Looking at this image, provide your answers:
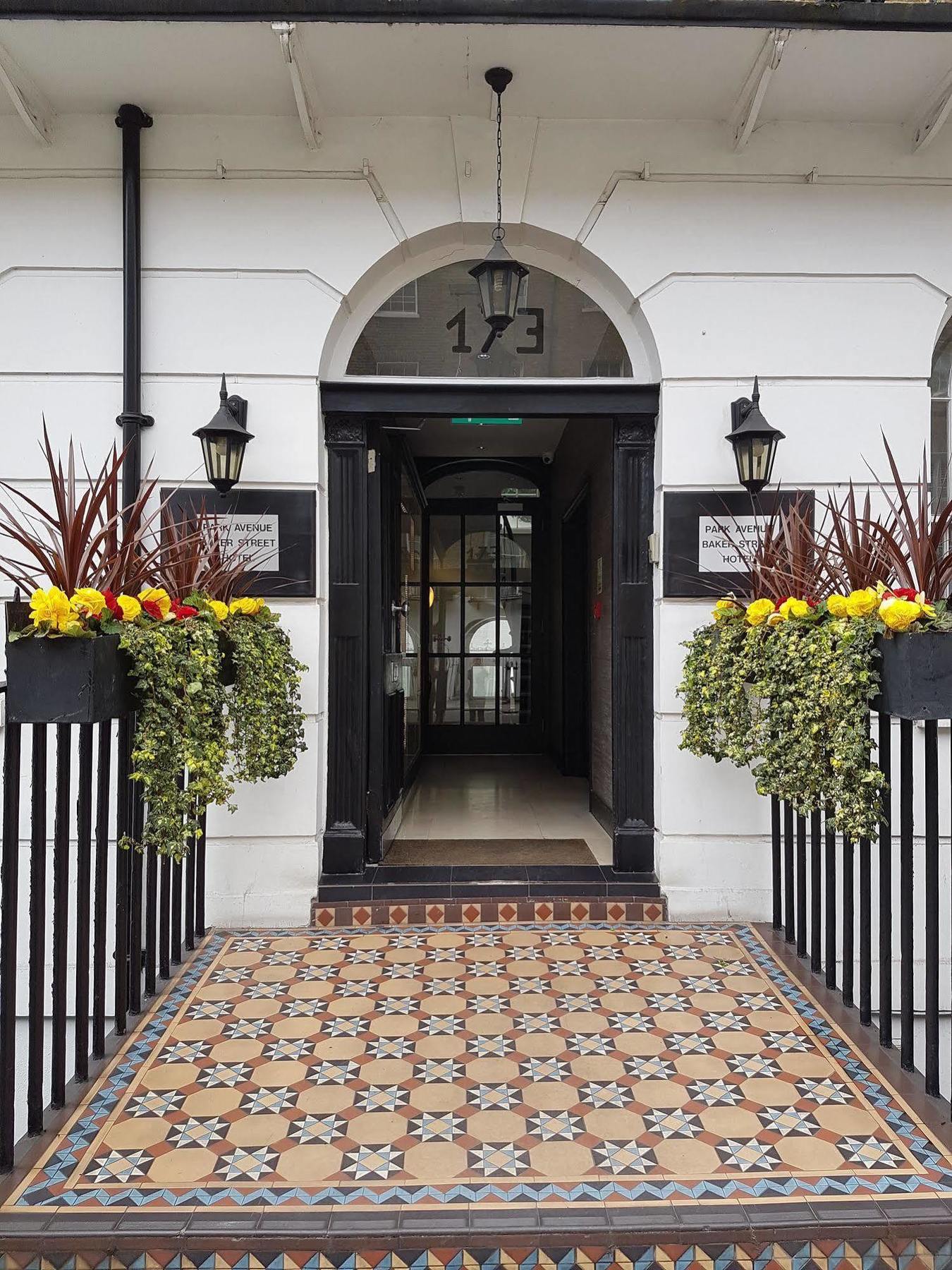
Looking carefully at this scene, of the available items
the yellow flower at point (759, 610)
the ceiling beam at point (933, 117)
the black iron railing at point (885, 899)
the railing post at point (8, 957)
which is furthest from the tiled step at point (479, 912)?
the ceiling beam at point (933, 117)

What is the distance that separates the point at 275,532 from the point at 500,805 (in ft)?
8.86

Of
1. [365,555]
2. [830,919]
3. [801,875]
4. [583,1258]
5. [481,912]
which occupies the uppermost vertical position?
[365,555]

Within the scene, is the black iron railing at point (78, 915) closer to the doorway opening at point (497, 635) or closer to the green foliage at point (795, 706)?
the doorway opening at point (497, 635)

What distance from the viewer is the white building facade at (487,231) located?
12.0 ft

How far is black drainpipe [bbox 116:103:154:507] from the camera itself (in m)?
3.58

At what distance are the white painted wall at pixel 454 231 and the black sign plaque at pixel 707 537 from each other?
0.31 feet

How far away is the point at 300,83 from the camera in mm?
3379

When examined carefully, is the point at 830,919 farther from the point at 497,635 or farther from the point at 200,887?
the point at 497,635

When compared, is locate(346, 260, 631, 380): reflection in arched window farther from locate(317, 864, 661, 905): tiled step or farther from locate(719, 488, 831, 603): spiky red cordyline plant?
locate(317, 864, 661, 905): tiled step

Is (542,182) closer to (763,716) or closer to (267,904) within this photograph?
(763,716)

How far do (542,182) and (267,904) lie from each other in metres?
3.58

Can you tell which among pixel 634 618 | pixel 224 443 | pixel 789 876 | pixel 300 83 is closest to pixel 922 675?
pixel 789 876

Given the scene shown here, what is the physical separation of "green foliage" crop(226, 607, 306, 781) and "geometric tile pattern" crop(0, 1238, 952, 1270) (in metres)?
1.56

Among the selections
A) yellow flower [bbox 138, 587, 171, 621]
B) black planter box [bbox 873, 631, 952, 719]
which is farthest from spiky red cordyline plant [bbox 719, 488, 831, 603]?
yellow flower [bbox 138, 587, 171, 621]
